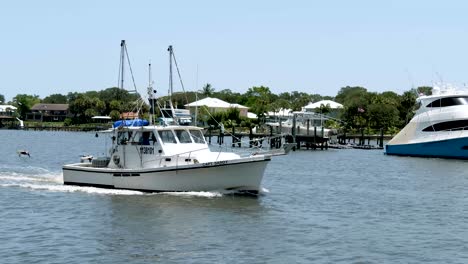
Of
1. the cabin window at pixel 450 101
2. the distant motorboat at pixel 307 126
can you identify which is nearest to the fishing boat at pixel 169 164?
the cabin window at pixel 450 101

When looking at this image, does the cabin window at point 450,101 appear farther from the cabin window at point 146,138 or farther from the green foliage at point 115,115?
the green foliage at point 115,115

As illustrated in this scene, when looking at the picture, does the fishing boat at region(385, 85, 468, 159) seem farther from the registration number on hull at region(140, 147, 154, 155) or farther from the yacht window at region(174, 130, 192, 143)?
the registration number on hull at region(140, 147, 154, 155)

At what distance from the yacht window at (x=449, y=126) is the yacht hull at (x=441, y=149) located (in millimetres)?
1001

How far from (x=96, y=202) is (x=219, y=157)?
573 centimetres

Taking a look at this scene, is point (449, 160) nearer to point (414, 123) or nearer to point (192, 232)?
point (414, 123)

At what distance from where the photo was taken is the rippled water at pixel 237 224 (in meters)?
22.4

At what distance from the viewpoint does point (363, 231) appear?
26562 mm

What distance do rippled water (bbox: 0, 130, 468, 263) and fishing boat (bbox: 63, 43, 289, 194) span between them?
1.85ft

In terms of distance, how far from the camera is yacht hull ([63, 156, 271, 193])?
32.4m

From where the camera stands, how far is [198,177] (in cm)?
3294

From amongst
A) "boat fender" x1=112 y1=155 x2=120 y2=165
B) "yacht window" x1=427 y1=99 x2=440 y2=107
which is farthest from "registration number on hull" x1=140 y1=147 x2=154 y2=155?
"yacht window" x1=427 y1=99 x2=440 y2=107

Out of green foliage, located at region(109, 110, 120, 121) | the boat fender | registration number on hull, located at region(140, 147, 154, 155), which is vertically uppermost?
green foliage, located at region(109, 110, 120, 121)

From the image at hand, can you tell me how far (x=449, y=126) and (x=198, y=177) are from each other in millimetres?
38922

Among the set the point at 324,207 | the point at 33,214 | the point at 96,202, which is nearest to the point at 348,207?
the point at 324,207
